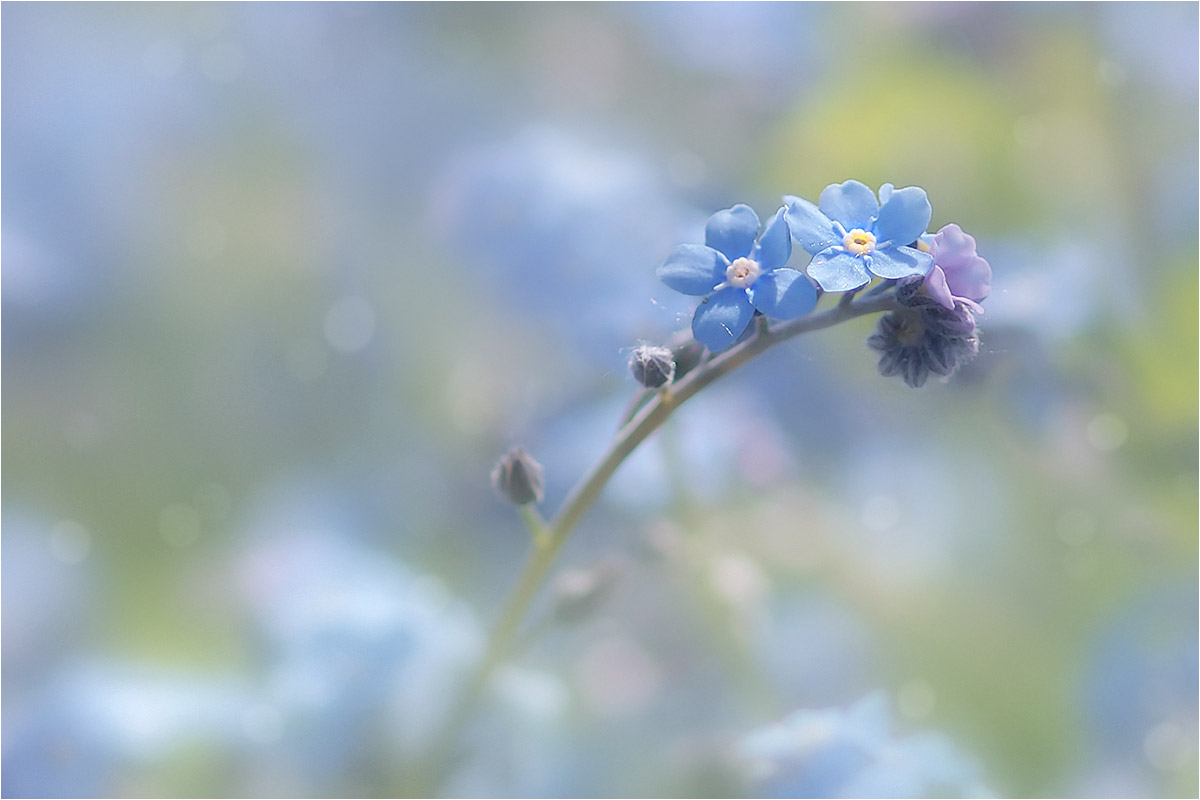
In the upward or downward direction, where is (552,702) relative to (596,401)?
downward

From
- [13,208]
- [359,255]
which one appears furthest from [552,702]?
[13,208]

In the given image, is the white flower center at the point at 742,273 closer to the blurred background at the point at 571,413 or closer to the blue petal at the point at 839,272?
the blue petal at the point at 839,272

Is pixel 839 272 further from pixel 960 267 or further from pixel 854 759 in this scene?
pixel 854 759

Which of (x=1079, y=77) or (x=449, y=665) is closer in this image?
(x=449, y=665)

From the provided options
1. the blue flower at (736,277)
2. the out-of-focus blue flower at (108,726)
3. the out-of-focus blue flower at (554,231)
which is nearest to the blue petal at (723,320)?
the blue flower at (736,277)

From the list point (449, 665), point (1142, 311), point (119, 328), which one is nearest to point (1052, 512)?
point (1142, 311)

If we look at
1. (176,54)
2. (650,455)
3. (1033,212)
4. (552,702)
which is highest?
(176,54)

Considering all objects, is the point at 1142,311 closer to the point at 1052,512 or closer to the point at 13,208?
the point at 1052,512
